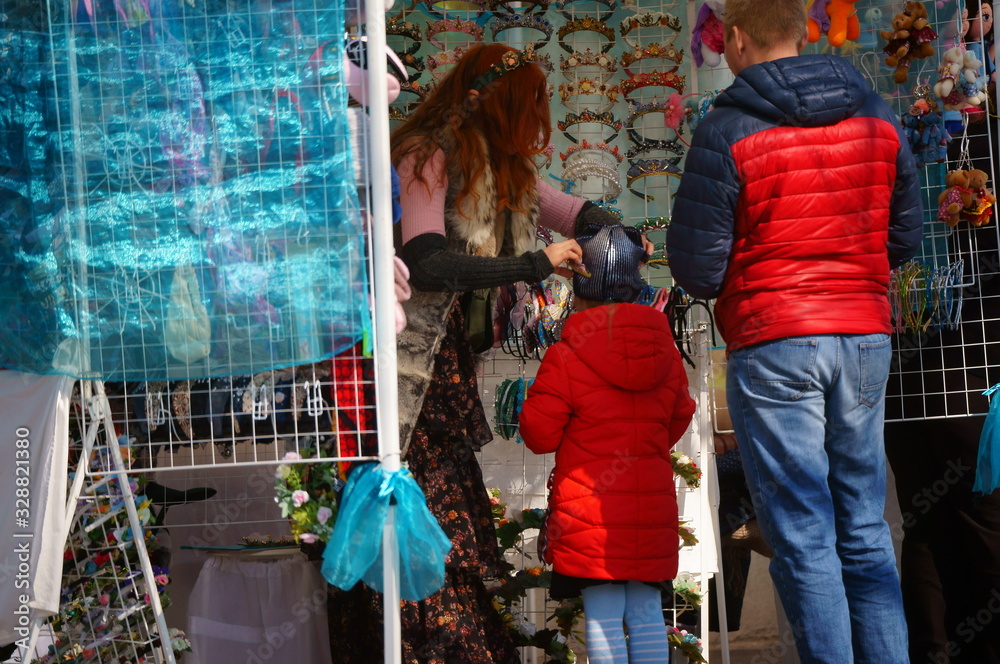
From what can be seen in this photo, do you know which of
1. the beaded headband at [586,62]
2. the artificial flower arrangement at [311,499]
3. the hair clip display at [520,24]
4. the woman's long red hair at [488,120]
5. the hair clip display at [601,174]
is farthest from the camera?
the beaded headband at [586,62]

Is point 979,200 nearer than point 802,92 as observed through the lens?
No

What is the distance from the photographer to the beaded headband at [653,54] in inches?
161

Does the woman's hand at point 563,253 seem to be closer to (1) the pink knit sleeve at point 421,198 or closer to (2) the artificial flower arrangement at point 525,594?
A: (1) the pink knit sleeve at point 421,198

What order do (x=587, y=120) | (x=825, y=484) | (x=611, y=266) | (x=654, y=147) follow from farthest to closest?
(x=587, y=120)
(x=654, y=147)
(x=611, y=266)
(x=825, y=484)

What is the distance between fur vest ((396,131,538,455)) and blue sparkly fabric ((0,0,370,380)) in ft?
1.13

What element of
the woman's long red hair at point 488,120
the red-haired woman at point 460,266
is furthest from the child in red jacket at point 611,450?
the woman's long red hair at point 488,120

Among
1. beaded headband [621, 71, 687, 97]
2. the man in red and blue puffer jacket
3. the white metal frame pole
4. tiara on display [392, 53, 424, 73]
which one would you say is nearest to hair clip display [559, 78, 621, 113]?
beaded headband [621, 71, 687, 97]

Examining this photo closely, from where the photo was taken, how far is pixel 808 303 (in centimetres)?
Answer: 229

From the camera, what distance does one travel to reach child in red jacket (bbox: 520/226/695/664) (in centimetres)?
270

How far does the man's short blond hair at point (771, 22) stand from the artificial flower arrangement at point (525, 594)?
143cm

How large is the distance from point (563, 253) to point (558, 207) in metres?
0.36

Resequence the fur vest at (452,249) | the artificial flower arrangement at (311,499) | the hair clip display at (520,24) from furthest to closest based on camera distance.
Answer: the hair clip display at (520,24) < the fur vest at (452,249) < the artificial flower arrangement at (311,499)

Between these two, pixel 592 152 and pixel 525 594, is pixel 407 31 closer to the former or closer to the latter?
pixel 592 152

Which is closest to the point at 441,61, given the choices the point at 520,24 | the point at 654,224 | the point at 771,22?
the point at 520,24
